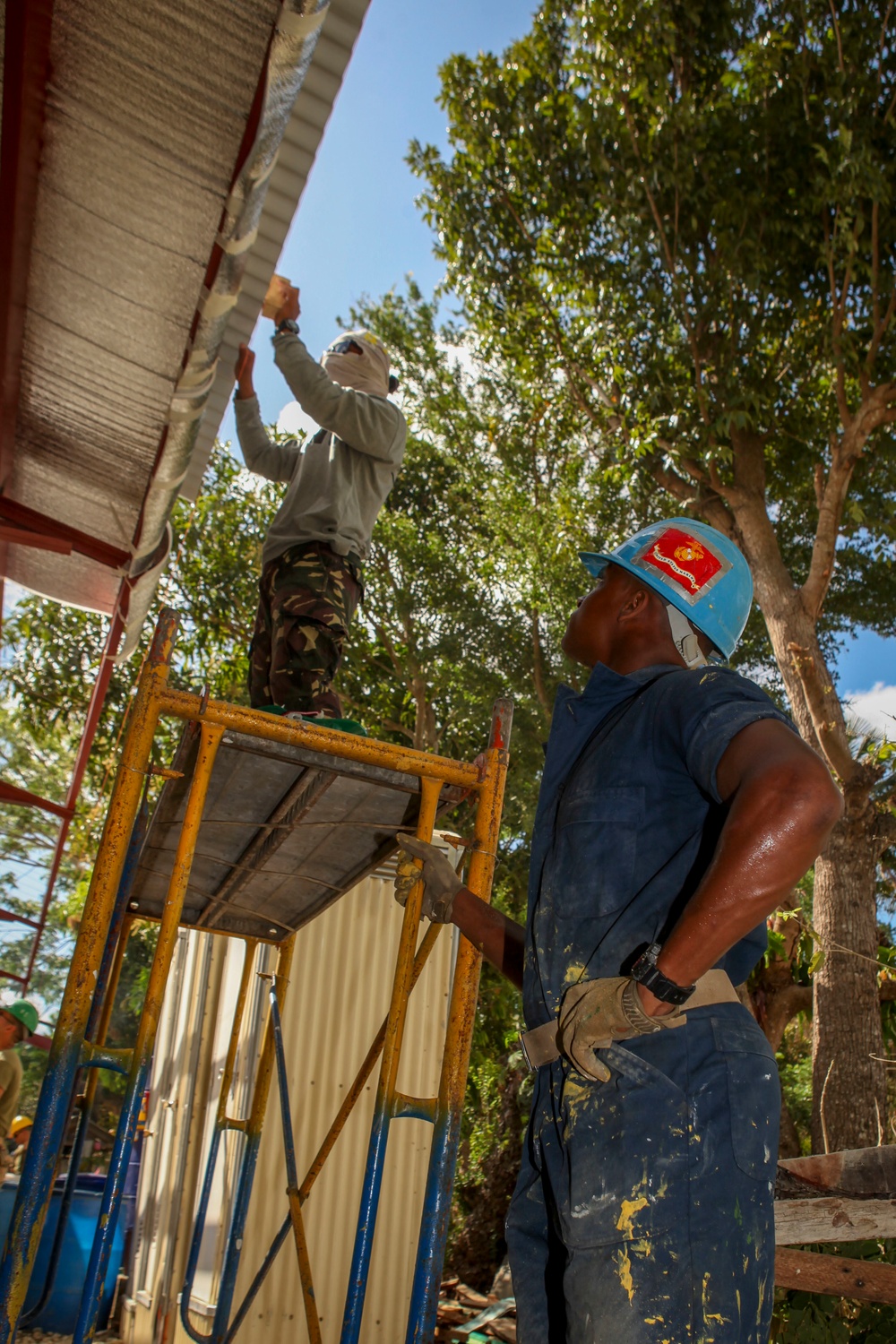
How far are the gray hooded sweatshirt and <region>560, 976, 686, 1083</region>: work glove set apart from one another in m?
2.40

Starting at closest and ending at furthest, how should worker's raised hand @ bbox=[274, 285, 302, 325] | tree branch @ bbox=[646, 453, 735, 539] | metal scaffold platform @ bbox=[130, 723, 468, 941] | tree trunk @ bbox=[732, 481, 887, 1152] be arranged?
metal scaffold platform @ bbox=[130, 723, 468, 941] → worker's raised hand @ bbox=[274, 285, 302, 325] → tree trunk @ bbox=[732, 481, 887, 1152] → tree branch @ bbox=[646, 453, 735, 539]

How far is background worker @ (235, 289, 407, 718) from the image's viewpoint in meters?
3.44

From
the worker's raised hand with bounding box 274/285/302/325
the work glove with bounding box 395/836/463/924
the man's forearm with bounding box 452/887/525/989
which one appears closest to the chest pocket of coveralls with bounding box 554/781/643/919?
the man's forearm with bounding box 452/887/525/989

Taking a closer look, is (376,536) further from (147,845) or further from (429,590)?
(147,845)

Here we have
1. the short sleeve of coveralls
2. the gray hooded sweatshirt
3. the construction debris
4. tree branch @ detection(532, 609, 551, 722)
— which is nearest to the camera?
the short sleeve of coveralls

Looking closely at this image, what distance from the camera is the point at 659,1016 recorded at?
1.45 metres

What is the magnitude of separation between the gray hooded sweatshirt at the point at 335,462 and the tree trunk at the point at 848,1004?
5.48 metres

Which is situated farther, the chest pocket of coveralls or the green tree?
the green tree

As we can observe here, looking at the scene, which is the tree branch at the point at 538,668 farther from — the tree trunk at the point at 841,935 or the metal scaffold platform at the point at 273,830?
the metal scaffold platform at the point at 273,830

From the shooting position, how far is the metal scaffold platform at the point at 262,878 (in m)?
2.25

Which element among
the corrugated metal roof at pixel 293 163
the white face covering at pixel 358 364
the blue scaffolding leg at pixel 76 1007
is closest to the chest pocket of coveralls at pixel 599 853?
the blue scaffolding leg at pixel 76 1007

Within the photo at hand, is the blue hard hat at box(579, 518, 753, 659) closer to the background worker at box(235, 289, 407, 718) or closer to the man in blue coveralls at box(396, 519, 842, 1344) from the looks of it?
the man in blue coveralls at box(396, 519, 842, 1344)

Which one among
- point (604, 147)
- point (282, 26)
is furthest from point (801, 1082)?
point (282, 26)

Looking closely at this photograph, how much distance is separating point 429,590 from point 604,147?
20.8ft
